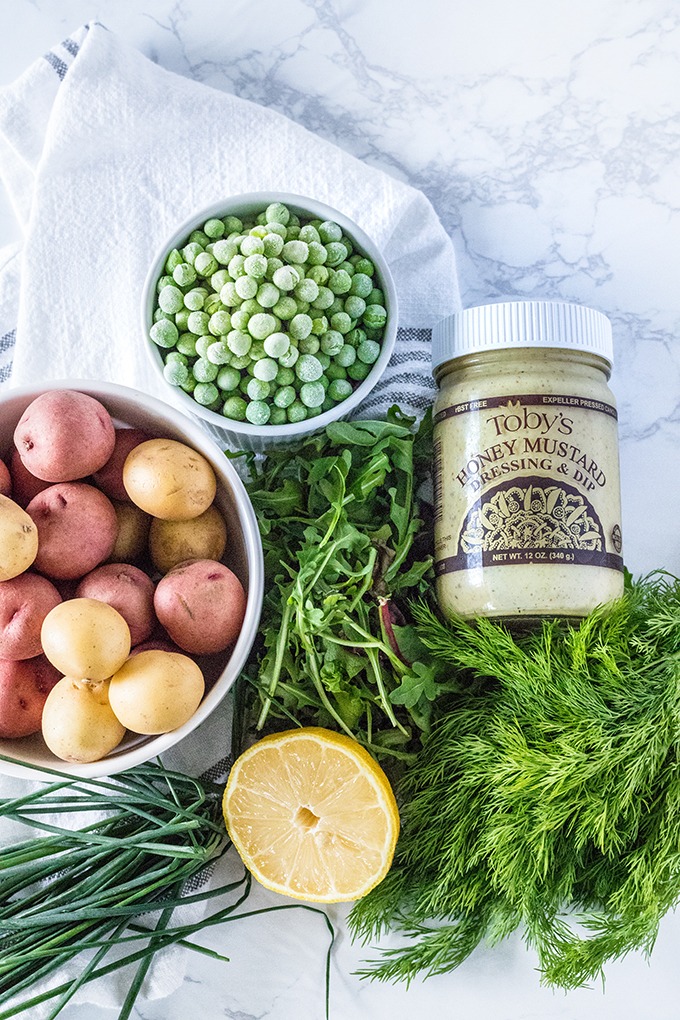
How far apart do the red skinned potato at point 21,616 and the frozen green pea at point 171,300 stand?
31 centimetres

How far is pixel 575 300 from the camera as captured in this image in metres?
1.12

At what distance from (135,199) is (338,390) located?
0.36 metres

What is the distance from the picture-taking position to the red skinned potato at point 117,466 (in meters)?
0.90

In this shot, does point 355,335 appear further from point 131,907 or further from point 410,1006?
point 410,1006

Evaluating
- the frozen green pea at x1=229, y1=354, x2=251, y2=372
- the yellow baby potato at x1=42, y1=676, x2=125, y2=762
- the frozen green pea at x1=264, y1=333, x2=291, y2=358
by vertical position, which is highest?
the frozen green pea at x1=264, y1=333, x2=291, y2=358

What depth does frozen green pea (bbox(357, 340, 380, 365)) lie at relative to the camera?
970 mm

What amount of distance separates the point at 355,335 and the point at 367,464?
0.44 ft

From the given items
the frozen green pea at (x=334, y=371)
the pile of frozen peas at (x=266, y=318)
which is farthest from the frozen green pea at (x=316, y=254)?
the frozen green pea at (x=334, y=371)

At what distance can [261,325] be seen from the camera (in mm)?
914

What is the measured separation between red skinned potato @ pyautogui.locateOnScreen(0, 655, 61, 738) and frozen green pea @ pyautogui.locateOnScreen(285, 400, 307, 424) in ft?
1.10

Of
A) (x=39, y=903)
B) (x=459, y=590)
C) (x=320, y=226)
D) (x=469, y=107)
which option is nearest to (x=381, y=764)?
(x=459, y=590)

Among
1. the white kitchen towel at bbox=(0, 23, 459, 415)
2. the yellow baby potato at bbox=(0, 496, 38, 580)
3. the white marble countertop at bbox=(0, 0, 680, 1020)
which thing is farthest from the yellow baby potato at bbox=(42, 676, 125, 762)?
the white marble countertop at bbox=(0, 0, 680, 1020)

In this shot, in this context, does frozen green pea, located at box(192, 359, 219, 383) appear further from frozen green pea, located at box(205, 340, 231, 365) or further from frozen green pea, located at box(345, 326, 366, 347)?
frozen green pea, located at box(345, 326, 366, 347)

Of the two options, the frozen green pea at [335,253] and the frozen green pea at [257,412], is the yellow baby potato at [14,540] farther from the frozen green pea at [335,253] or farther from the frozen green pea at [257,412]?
the frozen green pea at [335,253]
